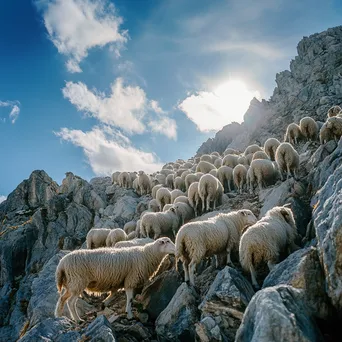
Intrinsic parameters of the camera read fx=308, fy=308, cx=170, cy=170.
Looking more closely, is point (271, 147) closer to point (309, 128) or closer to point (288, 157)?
point (309, 128)

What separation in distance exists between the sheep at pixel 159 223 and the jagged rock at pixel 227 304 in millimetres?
8808

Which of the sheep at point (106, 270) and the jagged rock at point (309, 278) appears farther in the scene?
the sheep at point (106, 270)

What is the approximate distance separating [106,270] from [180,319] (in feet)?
9.18

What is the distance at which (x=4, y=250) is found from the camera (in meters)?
29.4

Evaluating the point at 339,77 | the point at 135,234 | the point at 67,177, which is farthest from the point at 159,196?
the point at 339,77

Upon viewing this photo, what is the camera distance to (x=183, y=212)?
17.0m

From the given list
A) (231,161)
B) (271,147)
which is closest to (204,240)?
(271,147)

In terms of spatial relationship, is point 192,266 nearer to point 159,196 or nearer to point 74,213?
point 159,196

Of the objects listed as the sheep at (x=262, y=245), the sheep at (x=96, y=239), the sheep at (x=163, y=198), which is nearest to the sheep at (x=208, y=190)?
the sheep at (x=163, y=198)

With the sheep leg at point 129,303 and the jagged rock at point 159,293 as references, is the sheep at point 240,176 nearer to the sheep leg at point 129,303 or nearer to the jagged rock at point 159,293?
the jagged rock at point 159,293

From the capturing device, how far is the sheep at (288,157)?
50.8 feet

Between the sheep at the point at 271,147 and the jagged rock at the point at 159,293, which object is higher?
the sheep at the point at 271,147

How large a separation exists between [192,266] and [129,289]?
6.52 ft

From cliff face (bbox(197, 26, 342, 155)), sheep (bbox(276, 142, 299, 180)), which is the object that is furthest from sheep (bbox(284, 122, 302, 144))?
cliff face (bbox(197, 26, 342, 155))
